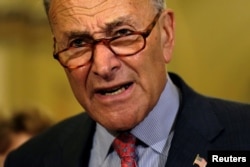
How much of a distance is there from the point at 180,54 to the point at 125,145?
1705mm

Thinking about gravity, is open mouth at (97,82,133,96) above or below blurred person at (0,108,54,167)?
above

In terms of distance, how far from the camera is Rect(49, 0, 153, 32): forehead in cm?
137

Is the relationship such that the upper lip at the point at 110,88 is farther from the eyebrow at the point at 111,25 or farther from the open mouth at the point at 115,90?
the eyebrow at the point at 111,25

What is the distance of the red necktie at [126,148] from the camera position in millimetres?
1434

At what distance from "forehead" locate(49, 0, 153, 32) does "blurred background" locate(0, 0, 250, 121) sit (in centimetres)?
116

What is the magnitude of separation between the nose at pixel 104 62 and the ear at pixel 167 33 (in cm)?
18

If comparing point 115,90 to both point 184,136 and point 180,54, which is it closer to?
point 184,136

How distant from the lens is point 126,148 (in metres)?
1.46

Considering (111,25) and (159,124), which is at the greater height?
(111,25)

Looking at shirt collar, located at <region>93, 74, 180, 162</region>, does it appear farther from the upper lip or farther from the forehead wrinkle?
the forehead wrinkle

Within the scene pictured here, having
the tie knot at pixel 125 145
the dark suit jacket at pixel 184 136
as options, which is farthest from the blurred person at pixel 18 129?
the tie knot at pixel 125 145

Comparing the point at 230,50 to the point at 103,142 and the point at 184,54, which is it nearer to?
the point at 184,54

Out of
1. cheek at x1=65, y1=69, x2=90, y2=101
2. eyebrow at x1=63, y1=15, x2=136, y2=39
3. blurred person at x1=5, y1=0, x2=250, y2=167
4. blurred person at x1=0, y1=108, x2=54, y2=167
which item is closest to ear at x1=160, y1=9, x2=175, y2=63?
blurred person at x1=5, y1=0, x2=250, y2=167

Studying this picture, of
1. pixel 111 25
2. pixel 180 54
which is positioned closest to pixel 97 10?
pixel 111 25
